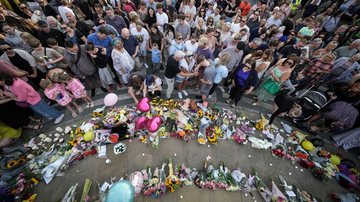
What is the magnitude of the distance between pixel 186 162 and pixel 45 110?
14.3 feet

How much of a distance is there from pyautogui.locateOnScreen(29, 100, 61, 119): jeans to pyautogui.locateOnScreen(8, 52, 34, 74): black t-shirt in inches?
39.1

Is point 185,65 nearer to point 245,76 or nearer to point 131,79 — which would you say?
point 131,79

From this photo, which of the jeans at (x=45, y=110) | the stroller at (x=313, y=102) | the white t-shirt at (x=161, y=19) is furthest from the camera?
the white t-shirt at (x=161, y=19)

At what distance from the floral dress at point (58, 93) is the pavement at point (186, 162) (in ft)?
2.68

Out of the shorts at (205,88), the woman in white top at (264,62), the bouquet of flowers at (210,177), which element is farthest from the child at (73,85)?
the woman in white top at (264,62)

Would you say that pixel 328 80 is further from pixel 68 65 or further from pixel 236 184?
pixel 68 65

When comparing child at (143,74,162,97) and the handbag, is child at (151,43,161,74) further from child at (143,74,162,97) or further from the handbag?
the handbag

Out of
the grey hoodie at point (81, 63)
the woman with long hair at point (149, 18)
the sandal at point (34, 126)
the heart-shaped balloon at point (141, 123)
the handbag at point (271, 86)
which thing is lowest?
the sandal at point (34, 126)

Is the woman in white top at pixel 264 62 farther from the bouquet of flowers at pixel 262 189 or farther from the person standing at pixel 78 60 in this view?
the person standing at pixel 78 60

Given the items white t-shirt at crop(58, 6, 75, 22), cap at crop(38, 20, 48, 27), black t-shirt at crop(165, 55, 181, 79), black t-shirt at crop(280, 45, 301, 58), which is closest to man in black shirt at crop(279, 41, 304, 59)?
black t-shirt at crop(280, 45, 301, 58)

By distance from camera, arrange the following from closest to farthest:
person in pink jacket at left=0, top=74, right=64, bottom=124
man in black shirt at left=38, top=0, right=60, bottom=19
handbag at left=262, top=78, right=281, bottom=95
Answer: person in pink jacket at left=0, top=74, right=64, bottom=124
handbag at left=262, top=78, right=281, bottom=95
man in black shirt at left=38, top=0, right=60, bottom=19

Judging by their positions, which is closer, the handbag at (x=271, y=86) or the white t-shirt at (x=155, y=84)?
the white t-shirt at (x=155, y=84)

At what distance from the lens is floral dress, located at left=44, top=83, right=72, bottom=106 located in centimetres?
419

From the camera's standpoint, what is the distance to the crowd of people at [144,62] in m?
4.32
